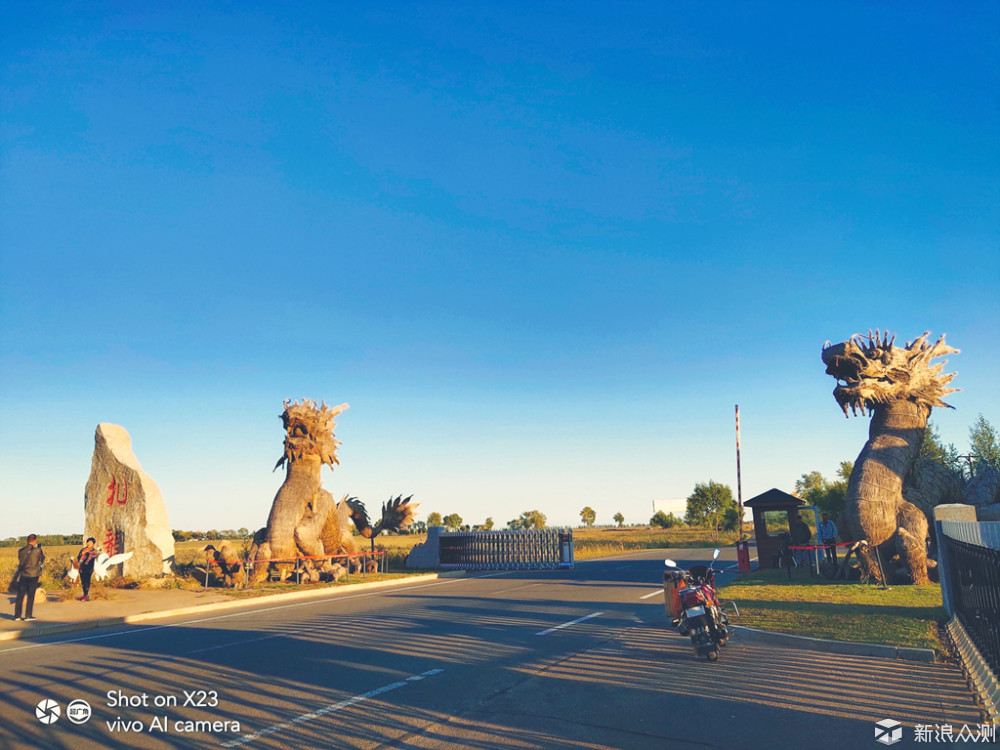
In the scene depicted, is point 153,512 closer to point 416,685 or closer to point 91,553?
point 91,553

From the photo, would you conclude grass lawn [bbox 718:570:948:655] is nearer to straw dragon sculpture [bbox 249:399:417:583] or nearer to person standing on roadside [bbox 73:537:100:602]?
straw dragon sculpture [bbox 249:399:417:583]

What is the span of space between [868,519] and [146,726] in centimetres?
1485

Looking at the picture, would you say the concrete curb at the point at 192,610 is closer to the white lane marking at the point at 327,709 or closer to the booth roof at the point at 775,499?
the white lane marking at the point at 327,709

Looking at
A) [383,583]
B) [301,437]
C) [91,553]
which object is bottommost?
[383,583]

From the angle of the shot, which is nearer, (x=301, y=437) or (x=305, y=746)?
(x=305, y=746)

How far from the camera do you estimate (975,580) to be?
7.34 meters


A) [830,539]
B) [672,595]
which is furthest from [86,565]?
[830,539]

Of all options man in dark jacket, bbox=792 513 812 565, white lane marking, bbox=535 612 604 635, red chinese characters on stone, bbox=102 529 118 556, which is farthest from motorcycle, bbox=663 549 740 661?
red chinese characters on stone, bbox=102 529 118 556

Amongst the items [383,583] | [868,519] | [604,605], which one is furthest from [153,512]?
[868,519]

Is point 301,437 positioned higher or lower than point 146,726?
higher

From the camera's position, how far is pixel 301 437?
23.3 m

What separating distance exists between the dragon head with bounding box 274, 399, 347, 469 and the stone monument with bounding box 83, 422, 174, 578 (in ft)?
14.2

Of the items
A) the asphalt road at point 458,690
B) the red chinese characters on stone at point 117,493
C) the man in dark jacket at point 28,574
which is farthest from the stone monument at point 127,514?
the asphalt road at point 458,690

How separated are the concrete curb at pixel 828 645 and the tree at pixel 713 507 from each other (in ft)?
237
